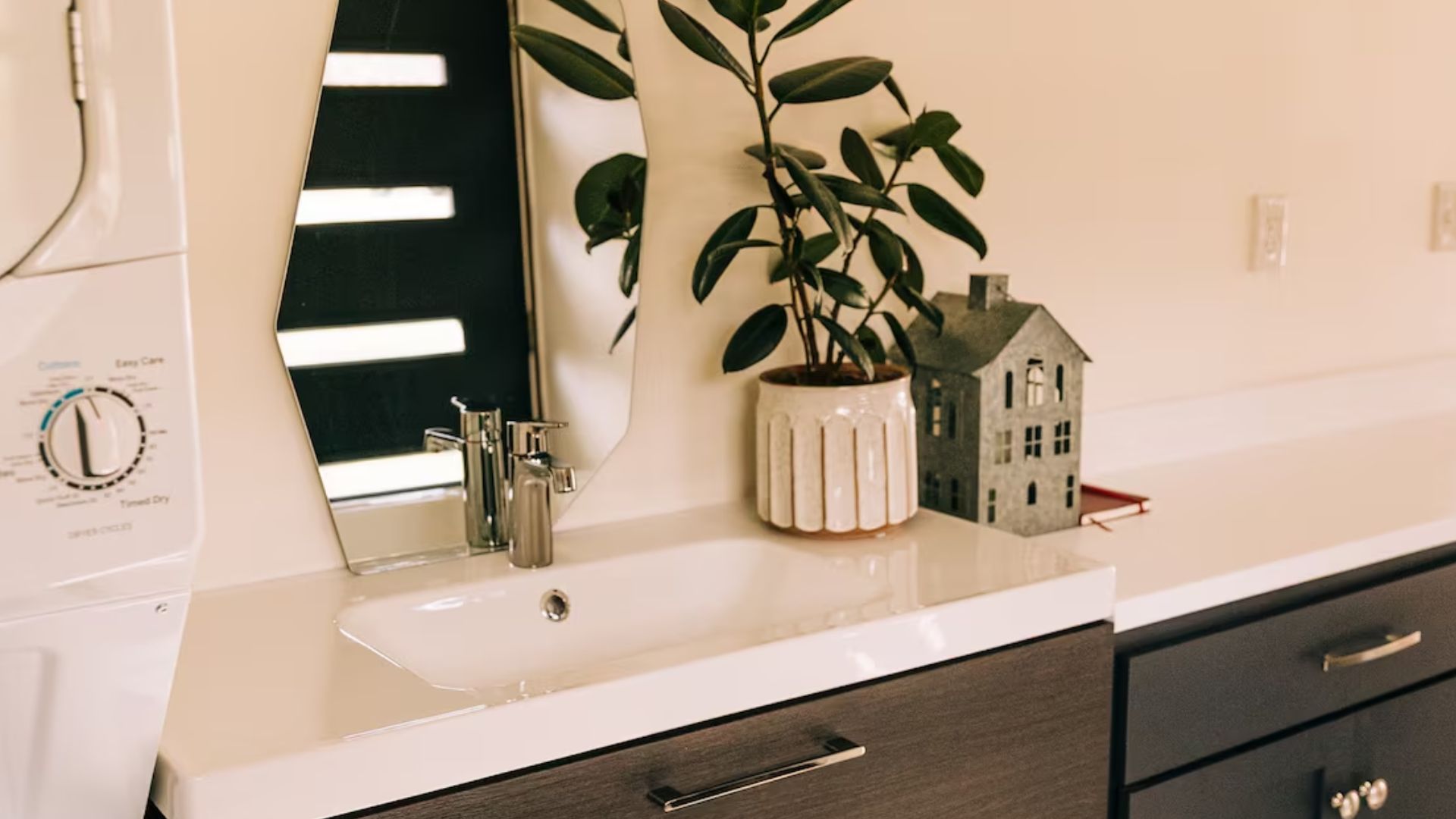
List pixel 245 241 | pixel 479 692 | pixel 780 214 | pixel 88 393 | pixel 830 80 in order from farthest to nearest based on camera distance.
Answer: pixel 780 214 → pixel 830 80 → pixel 245 241 → pixel 479 692 → pixel 88 393

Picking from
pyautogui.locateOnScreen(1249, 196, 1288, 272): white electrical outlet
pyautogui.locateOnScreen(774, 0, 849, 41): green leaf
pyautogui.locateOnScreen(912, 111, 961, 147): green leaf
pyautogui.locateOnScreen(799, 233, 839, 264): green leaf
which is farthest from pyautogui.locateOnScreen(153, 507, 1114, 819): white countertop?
pyautogui.locateOnScreen(1249, 196, 1288, 272): white electrical outlet

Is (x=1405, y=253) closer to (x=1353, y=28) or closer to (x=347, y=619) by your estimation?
(x=1353, y=28)

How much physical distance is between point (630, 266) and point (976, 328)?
0.41m

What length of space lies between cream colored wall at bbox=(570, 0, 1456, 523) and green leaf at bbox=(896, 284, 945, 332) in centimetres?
19

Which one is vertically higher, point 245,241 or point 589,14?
point 589,14

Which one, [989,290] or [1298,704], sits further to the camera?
[989,290]

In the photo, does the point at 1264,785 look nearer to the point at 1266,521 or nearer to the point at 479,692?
the point at 1266,521

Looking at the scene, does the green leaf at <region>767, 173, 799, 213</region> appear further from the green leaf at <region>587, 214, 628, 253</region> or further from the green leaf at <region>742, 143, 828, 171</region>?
the green leaf at <region>587, 214, 628, 253</region>

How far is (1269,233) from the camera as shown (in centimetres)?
216

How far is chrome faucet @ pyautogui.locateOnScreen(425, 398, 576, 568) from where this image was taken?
4.47ft

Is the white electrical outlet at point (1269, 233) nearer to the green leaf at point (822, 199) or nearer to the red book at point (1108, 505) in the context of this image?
the red book at point (1108, 505)

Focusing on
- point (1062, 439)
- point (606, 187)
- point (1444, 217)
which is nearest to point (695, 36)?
point (606, 187)

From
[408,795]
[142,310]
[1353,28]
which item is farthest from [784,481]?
[1353,28]

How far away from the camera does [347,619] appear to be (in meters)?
1.25
